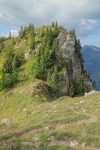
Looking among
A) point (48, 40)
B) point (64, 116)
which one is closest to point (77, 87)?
point (48, 40)

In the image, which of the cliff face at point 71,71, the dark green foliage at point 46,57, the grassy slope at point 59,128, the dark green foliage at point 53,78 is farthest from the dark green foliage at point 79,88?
the grassy slope at point 59,128

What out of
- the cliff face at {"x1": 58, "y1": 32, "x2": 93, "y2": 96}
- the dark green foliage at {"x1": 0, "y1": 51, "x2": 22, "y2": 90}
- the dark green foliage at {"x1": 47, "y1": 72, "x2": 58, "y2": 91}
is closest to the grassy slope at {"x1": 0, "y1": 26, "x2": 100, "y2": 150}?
the dark green foliage at {"x1": 47, "y1": 72, "x2": 58, "y2": 91}

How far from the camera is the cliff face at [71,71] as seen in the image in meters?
134

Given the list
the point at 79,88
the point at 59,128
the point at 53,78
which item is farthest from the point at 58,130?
the point at 79,88

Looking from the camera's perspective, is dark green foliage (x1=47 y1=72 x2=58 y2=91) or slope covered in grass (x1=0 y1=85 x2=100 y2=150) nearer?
slope covered in grass (x1=0 y1=85 x2=100 y2=150)

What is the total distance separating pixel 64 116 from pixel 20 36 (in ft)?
399

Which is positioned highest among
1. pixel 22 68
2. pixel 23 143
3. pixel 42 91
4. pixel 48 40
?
pixel 48 40

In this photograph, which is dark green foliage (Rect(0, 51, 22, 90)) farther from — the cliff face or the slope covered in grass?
the slope covered in grass

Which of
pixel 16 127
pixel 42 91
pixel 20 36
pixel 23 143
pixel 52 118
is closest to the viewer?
pixel 23 143

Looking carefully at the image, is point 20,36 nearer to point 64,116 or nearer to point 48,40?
point 48,40

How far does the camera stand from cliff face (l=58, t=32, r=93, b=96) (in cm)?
13412

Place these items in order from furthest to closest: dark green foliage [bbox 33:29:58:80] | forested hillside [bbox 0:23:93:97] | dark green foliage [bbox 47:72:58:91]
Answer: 1. dark green foliage [bbox 33:29:58:80]
2. forested hillside [bbox 0:23:93:97]
3. dark green foliage [bbox 47:72:58:91]

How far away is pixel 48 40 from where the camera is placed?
145m

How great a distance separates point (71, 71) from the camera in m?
143
